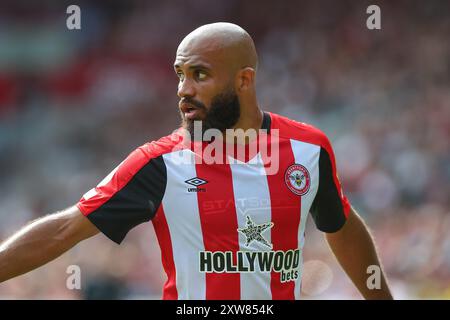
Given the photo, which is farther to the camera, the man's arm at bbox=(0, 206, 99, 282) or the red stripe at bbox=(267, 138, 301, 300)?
the red stripe at bbox=(267, 138, 301, 300)

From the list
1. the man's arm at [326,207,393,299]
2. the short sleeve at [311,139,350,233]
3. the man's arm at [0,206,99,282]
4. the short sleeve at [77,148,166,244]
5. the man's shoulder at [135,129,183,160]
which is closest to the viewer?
the man's arm at [0,206,99,282]

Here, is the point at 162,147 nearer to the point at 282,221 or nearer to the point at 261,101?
the point at 282,221

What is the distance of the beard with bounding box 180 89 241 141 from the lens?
362cm

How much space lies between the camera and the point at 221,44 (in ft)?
11.7

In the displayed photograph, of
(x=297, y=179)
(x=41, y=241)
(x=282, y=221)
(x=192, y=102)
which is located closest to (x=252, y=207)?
(x=282, y=221)

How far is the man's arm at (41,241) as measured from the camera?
11.1ft

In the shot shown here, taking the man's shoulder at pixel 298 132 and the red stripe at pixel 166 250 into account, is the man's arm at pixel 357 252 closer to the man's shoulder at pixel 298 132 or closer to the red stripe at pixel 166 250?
the man's shoulder at pixel 298 132

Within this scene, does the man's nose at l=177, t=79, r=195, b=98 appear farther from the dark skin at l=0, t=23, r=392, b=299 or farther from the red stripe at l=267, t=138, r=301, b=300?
the red stripe at l=267, t=138, r=301, b=300

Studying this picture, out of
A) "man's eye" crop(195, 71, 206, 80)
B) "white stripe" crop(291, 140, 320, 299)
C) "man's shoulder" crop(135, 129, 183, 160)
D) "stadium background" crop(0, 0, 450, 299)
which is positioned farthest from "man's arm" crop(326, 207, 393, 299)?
"stadium background" crop(0, 0, 450, 299)

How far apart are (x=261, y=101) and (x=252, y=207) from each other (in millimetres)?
9065

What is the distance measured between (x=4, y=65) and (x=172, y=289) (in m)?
11.1

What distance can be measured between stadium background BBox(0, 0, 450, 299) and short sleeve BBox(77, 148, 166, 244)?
17.8 ft
